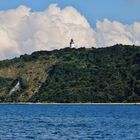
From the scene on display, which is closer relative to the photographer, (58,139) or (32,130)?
(58,139)

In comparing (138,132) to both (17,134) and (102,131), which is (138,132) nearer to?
(102,131)

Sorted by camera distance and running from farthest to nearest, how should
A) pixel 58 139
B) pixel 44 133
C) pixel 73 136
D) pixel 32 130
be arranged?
pixel 32 130
pixel 44 133
pixel 73 136
pixel 58 139

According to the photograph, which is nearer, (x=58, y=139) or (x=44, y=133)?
(x=58, y=139)

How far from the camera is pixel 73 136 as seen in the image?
90.8 metres

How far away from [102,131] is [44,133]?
40.2ft

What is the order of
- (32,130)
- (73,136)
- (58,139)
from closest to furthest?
(58,139) < (73,136) < (32,130)

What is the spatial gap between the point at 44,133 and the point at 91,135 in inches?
330

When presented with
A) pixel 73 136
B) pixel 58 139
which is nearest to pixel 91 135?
pixel 73 136

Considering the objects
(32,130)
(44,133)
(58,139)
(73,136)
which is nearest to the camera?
(58,139)

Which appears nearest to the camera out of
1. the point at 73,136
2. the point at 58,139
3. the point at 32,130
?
the point at 58,139

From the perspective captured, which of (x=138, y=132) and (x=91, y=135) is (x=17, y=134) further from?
(x=138, y=132)

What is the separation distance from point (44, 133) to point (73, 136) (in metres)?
7.86

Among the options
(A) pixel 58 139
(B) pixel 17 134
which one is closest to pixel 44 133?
(B) pixel 17 134

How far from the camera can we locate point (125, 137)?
91188 millimetres
